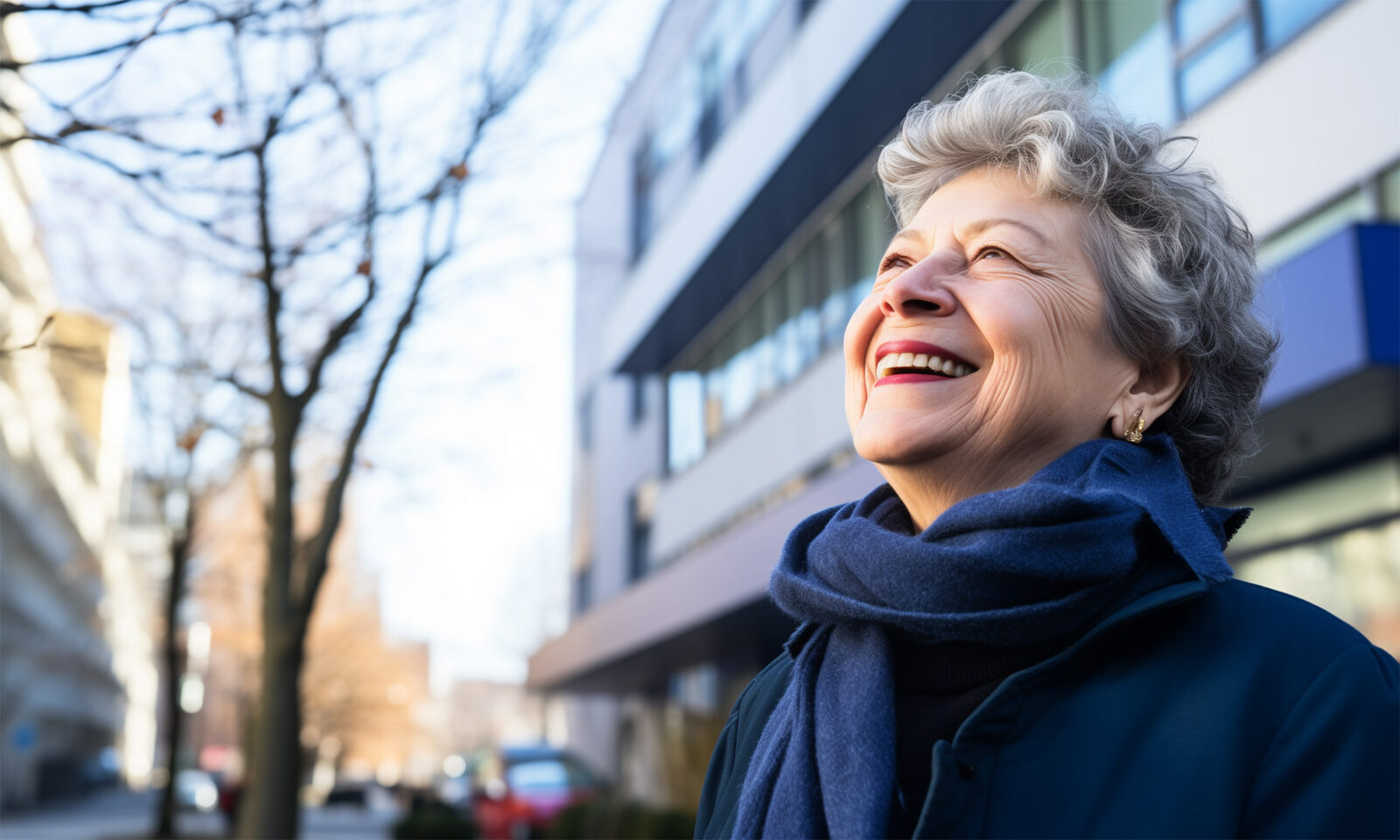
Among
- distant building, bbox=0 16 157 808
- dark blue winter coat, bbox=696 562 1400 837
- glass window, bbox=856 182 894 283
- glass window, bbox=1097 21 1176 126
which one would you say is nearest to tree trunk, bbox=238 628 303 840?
distant building, bbox=0 16 157 808

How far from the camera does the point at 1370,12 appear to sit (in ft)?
25.4

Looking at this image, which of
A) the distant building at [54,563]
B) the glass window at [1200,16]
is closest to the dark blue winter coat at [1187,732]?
the glass window at [1200,16]

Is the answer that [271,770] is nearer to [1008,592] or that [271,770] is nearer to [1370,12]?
[1370,12]

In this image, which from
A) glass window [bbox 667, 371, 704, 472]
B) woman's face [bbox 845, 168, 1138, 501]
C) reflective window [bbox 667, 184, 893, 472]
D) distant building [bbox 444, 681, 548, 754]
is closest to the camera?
woman's face [bbox 845, 168, 1138, 501]

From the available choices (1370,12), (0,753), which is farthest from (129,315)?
(0,753)

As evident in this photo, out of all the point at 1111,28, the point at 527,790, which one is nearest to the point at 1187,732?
the point at 1111,28

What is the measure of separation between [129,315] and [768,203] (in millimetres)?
8656

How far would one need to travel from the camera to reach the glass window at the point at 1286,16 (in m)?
8.38

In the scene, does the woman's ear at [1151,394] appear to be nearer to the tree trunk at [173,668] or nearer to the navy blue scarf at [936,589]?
the navy blue scarf at [936,589]

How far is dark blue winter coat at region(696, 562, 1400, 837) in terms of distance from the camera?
1583mm

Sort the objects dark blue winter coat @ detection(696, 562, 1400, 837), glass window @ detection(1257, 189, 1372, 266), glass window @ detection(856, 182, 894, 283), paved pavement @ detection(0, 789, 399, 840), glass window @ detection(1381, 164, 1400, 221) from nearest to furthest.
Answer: dark blue winter coat @ detection(696, 562, 1400, 837) < glass window @ detection(1381, 164, 1400, 221) < glass window @ detection(1257, 189, 1372, 266) < glass window @ detection(856, 182, 894, 283) < paved pavement @ detection(0, 789, 399, 840)

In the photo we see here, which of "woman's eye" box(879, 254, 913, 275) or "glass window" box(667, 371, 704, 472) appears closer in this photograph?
"woman's eye" box(879, 254, 913, 275)

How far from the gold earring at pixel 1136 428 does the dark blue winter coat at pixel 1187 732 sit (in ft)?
1.16

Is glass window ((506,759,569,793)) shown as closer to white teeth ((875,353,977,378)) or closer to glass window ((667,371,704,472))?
glass window ((667,371,704,472))
